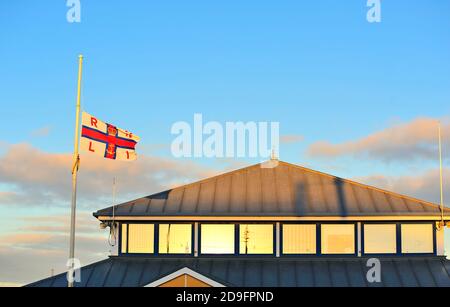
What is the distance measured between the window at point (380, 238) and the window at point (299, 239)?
301 cm

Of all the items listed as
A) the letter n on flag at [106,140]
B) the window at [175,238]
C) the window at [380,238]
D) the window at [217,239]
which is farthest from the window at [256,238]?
the letter n on flag at [106,140]

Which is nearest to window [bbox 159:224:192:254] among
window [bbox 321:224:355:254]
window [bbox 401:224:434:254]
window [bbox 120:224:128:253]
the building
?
the building

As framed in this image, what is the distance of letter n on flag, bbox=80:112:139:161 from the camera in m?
35.8

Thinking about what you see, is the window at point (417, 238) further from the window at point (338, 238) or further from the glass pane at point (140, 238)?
the glass pane at point (140, 238)

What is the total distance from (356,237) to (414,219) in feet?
10.9

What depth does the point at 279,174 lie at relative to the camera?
4941 cm

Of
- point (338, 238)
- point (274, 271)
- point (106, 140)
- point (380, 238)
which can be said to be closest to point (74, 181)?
point (106, 140)

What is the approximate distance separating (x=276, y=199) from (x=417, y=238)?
26.7 feet

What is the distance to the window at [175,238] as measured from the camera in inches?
1826

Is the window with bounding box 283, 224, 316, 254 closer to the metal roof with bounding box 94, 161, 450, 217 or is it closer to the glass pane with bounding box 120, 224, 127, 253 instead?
the metal roof with bounding box 94, 161, 450, 217

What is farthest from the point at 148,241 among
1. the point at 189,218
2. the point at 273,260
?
the point at 273,260

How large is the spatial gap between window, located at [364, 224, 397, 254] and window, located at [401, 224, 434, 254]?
55 cm
